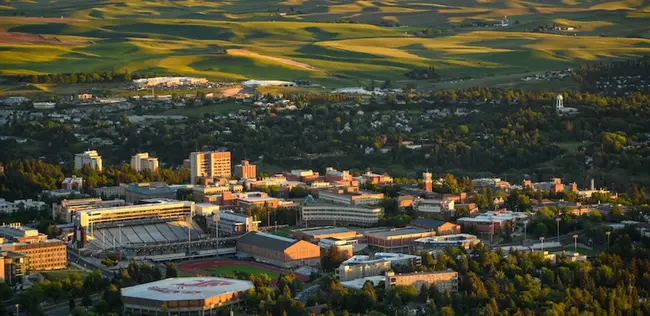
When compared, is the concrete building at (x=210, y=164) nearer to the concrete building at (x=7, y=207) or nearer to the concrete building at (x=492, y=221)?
the concrete building at (x=7, y=207)

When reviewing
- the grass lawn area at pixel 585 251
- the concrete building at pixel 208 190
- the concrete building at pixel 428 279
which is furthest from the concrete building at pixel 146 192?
the concrete building at pixel 428 279

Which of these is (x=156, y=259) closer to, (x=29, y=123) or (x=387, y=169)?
(x=387, y=169)

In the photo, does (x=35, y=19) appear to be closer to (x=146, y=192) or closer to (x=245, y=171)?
(x=245, y=171)

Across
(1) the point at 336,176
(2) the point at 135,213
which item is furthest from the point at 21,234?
(1) the point at 336,176

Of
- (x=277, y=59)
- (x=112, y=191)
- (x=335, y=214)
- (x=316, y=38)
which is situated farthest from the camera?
(x=316, y=38)

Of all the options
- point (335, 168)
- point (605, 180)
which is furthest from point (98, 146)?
point (605, 180)

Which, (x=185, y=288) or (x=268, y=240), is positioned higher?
(x=185, y=288)
